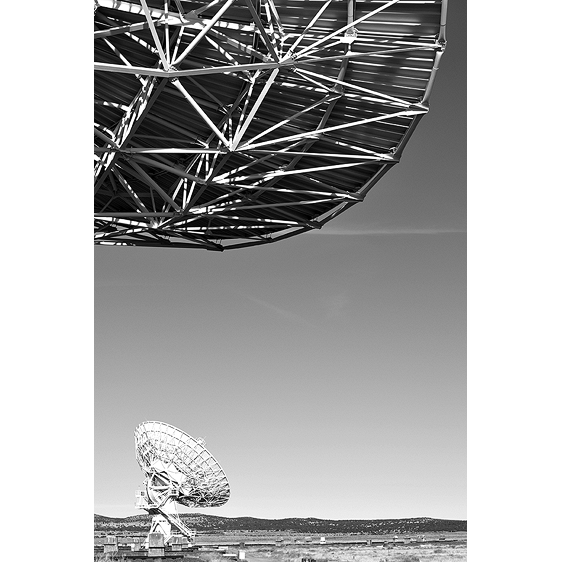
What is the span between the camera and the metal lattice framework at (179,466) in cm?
2859

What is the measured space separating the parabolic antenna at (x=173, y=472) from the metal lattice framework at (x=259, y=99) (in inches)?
482

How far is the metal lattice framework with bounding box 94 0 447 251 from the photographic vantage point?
11.5 metres

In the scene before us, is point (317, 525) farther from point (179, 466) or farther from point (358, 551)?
point (179, 466)

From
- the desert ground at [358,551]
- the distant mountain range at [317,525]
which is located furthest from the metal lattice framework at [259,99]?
the distant mountain range at [317,525]

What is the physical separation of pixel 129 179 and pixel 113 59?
5.65m

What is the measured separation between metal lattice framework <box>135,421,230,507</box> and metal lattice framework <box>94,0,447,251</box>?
1220 centimetres

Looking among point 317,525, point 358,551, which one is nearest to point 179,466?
point 358,551

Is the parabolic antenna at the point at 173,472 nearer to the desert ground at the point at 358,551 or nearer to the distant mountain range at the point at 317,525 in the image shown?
the desert ground at the point at 358,551
